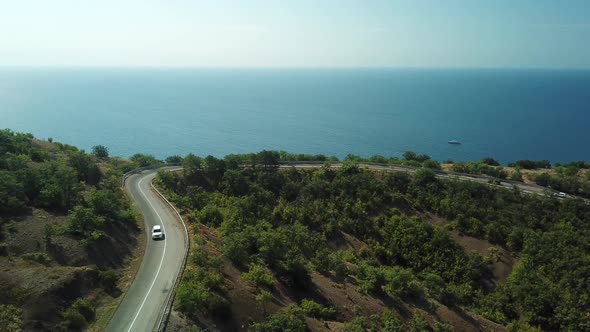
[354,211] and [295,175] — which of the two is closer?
[354,211]

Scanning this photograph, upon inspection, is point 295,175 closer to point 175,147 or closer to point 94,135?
point 175,147

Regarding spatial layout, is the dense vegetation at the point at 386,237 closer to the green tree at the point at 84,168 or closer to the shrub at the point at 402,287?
the shrub at the point at 402,287

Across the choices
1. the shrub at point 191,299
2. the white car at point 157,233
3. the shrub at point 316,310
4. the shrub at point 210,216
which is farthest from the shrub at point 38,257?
the shrub at point 316,310

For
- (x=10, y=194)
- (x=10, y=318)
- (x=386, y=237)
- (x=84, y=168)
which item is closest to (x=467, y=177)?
(x=386, y=237)

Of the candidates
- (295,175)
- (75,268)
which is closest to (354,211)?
(295,175)

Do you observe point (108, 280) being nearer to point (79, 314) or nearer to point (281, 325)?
point (79, 314)
